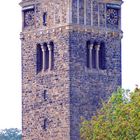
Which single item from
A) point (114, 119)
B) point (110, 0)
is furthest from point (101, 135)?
point (110, 0)

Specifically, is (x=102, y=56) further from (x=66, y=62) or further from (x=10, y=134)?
(x=10, y=134)

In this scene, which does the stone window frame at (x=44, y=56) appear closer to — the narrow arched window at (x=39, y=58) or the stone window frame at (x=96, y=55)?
the narrow arched window at (x=39, y=58)

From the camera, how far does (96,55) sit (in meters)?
75.8

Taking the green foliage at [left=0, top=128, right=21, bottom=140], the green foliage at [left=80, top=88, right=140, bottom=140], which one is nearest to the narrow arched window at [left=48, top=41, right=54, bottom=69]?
the green foliage at [left=80, top=88, right=140, bottom=140]

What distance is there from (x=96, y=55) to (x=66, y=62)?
2541 mm

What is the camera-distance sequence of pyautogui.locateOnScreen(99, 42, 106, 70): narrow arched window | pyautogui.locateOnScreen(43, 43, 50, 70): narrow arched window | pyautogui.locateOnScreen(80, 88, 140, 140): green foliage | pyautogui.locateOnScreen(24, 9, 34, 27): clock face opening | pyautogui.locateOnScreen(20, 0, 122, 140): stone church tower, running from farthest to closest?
pyautogui.locateOnScreen(24, 9, 34, 27): clock face opening, pyautogui.locateOnScreen(99, 42, 106, 70): narrow arched window, pyautogui.locateOnScreen(43, 43, 50, 70): narrow arched window, pyautogui.locateOnScreen(20, 0, 122, 140): stone church tower, pyautogui.locateOnScreen(80, 88, 140, 140): green foliage

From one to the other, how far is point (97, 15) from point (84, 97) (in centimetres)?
543

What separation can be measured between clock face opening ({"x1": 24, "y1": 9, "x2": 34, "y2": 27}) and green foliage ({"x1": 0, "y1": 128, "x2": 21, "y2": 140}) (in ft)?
244

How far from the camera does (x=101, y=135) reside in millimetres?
66438

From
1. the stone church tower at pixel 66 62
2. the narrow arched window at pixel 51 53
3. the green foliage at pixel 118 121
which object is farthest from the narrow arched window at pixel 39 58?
the green foliage at pixel 118 121

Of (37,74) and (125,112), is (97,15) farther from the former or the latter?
(125,112)

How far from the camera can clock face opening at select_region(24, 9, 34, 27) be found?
77.2 m

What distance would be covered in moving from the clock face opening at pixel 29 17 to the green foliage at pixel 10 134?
7425 cm

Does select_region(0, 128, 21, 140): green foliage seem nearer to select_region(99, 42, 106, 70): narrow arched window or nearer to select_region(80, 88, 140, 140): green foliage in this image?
select_region(99, 42, 106, 70): narrow arched window
